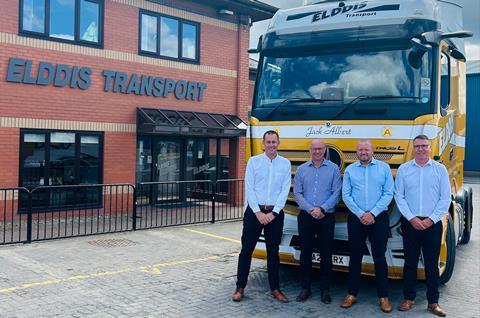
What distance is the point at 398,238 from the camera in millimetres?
5895

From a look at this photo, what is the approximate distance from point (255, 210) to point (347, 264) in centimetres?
126

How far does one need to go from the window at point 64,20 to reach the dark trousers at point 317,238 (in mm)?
8279

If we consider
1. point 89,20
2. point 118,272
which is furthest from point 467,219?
point 89,20

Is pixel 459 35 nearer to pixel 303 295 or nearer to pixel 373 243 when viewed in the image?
pixel 373 243

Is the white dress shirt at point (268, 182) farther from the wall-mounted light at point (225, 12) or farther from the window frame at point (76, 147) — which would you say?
the wall-mounted light at point (225, 12)

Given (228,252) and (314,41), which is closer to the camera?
(314,41)

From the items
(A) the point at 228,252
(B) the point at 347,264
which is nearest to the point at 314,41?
(B) the point at 347,264

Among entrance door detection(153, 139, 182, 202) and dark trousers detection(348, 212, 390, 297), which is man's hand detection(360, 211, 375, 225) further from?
entrance door detection(153, 139, 182, 202)

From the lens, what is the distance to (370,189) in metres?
5.70

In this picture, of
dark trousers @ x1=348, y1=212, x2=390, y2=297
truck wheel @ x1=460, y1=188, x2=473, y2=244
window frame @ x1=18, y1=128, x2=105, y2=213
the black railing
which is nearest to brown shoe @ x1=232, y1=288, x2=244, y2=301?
dark trousers @ x1=348, y1=212, x2=390, y2=297

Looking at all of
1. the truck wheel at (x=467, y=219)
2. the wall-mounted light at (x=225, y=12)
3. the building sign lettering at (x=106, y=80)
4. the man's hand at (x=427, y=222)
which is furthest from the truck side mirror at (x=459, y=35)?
the wall-mounted light at (x=225, y=12)

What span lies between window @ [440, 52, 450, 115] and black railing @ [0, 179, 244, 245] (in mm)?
6168

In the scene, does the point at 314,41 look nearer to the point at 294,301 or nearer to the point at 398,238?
the point at 398,238

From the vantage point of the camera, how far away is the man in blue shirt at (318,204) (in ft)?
19.3
